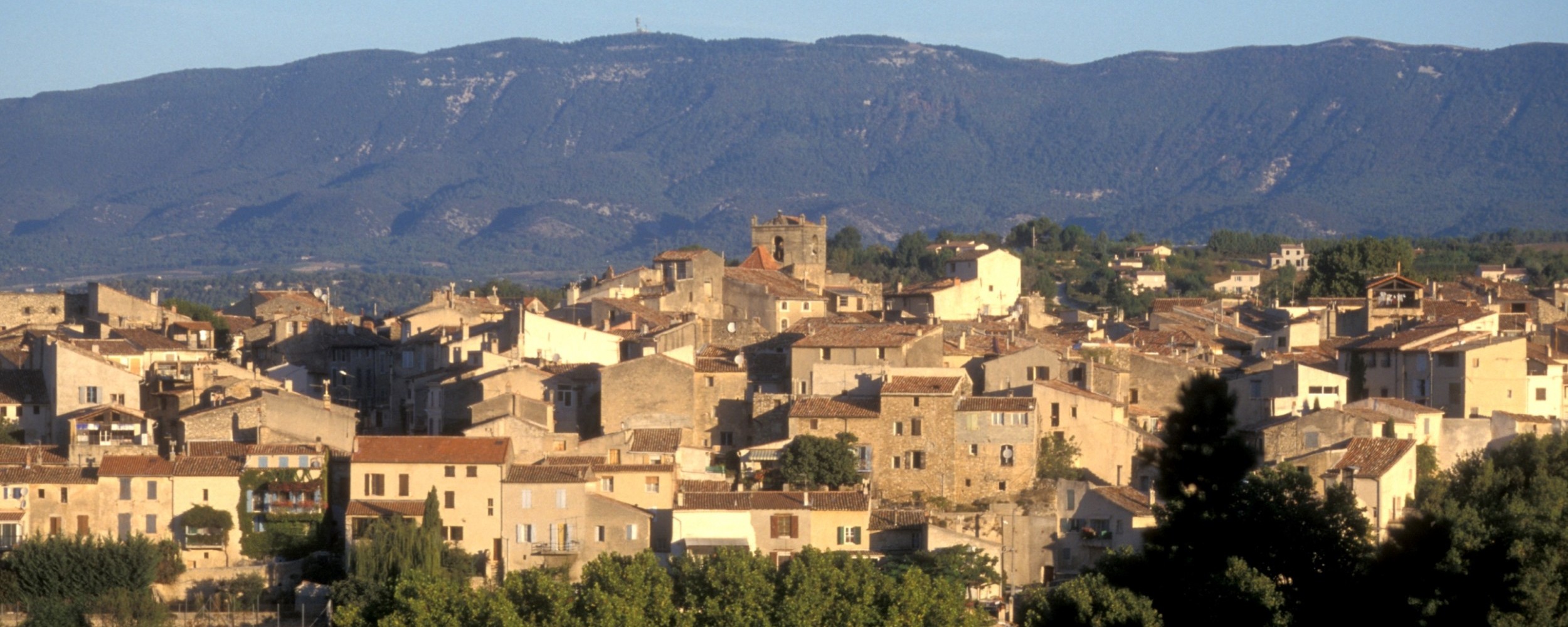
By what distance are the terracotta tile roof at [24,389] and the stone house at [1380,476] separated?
25.8 metres

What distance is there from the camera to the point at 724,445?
4938 centimetres

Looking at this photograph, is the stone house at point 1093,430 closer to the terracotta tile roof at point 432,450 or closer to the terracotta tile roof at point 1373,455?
→ the terracotta tile roof at point 1373,455

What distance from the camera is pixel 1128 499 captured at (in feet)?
147

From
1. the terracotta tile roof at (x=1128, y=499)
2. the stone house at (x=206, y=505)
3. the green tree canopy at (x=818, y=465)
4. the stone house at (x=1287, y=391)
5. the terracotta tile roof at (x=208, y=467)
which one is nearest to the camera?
the terracotta tile roof at (x=1128, y=499)

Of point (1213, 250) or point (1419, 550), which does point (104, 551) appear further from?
point (1213, 250)

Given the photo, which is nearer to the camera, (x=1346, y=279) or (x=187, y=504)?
(x=187, y=504)

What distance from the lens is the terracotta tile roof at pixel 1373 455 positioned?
147ft

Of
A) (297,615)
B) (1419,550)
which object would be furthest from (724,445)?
(1419,550)

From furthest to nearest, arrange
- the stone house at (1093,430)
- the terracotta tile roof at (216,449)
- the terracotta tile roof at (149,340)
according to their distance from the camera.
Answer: the terracotta tile roof at (149,340), the stone house at (1093,430), the terracotta tile roof at (216,449)

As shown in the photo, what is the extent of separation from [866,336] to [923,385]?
4065 millimetres

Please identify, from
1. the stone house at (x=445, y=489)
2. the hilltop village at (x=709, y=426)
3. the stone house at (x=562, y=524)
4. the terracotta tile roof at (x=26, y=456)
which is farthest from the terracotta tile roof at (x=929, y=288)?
the terracotta tile roof at (x=26, y=456)

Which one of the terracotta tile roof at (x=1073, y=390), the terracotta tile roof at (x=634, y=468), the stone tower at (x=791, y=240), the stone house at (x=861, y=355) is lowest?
the terracotta tile roof at (x=634, y=468)

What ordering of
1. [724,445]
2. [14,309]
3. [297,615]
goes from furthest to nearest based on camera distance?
[14,309] → [724,445] → [297,615]

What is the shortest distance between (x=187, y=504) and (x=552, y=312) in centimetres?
1964
